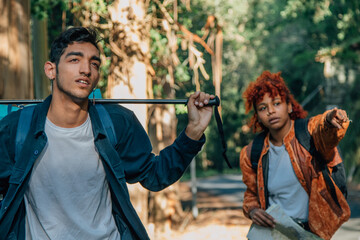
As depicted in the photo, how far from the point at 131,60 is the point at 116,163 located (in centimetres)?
368

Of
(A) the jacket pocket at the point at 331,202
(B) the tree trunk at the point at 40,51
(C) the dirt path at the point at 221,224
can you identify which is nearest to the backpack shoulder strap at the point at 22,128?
(A) the jacket pocket at the point at 331,202

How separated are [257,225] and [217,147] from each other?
28.1m

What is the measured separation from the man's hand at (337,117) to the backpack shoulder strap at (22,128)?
6.21ft

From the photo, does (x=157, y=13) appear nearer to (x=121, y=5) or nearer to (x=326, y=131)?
(x=121, y=5)

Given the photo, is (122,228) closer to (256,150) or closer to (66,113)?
(66,113)

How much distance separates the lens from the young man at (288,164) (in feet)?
11.3

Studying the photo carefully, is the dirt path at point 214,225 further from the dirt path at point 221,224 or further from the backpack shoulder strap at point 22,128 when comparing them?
the backpack shoulder strap at point 22,128

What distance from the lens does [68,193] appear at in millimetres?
2424

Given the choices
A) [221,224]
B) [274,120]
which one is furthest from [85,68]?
[221,224]

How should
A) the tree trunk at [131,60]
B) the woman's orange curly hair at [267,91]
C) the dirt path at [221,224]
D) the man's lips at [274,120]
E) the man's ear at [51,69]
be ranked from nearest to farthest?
the man's ear at [51,69] → the man's lips at [274,120] → the woman's orange curly hair at [267,91] → the tree trunk at [131,60] → the dirt path at [221,224]

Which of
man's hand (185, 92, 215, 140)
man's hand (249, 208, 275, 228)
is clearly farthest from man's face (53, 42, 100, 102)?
man's hand (249, 208, 275, 228)

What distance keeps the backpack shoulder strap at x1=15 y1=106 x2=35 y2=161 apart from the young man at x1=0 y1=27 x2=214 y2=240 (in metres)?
0.02

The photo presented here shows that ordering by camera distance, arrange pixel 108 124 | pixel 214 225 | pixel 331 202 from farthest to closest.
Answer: pixel 214 225, pixel 331 202, pixel 108 124

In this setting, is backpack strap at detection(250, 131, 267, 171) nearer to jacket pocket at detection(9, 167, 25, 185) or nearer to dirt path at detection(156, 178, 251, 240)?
jacket pocket at detection(9, 167, 25, 185)
